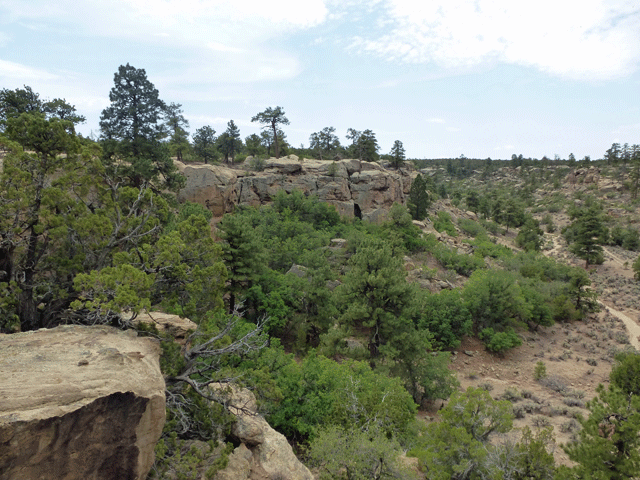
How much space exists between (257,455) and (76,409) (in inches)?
214

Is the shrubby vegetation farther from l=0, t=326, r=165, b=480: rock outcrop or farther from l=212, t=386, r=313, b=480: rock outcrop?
l=0, t=326, r=165, b=480: rock outcrop

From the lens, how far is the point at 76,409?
16.2 feet

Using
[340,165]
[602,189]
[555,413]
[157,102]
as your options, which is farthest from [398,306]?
[602,189]

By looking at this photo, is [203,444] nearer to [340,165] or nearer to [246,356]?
[246,356]

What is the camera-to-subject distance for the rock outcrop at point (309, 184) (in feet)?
122

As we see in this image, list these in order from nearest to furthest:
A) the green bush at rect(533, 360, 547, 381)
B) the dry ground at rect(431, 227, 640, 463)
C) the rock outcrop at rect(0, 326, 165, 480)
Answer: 1. the rock outcrop at rect(0, 326, 165, 480)
2. the dry ground at rect(431, 227, 640, 463)
3. the green bush at rect(533, 360, 547, 381)

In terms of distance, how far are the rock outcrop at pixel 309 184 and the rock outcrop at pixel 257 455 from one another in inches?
1179

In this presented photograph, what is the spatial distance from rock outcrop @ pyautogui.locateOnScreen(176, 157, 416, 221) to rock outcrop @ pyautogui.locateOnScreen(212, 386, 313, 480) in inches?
1179

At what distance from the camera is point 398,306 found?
17594mm

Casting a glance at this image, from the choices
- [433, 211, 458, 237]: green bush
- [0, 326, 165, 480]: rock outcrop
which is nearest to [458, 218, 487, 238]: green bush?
[433, 211, 458, 237]: green bush

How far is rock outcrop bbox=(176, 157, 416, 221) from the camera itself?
37219 millimetres

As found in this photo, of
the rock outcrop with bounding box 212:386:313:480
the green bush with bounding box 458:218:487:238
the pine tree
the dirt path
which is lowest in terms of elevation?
the dirt path

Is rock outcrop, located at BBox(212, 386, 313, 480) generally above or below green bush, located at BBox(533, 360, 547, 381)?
above

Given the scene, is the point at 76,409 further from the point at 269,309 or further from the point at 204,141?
the point at 204,141
